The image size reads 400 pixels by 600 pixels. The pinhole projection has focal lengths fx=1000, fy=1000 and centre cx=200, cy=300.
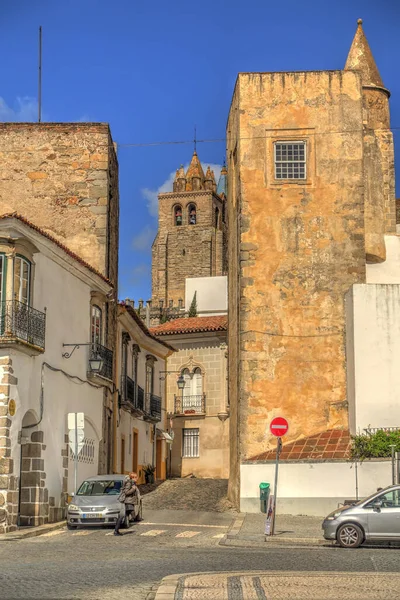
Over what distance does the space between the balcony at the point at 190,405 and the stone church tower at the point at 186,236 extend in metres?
70.1

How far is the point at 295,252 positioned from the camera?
2867 centimetres

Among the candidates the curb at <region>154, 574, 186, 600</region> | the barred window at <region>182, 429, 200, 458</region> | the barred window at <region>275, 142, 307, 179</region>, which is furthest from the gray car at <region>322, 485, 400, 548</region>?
the barred window at <region>182, 429, 200, 458</region>

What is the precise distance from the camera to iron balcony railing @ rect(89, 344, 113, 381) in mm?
29031

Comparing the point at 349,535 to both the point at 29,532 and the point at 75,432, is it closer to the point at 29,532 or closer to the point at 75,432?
the point at 29,532

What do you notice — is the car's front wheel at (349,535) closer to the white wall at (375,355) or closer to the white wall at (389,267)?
the white wall at (375,355)

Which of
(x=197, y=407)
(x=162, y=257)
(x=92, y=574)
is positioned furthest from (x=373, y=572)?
(x=162, y=257)

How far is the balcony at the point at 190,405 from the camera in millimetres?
48594

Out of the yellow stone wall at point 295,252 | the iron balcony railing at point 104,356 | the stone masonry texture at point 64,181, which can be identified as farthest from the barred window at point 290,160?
the iron balcony railing at point 104,356

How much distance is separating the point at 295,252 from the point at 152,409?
50.4 ft

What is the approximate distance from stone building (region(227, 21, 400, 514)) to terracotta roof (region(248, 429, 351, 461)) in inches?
2.8

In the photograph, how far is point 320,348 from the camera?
28094mm

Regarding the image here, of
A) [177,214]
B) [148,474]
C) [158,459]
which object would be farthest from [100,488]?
[177,214]

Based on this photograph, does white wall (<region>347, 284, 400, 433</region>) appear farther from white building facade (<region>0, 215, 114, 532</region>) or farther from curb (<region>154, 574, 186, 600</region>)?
curb (<region>154, 574, 186, 600</region>)

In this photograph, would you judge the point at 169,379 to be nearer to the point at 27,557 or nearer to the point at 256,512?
the point at 256,512
